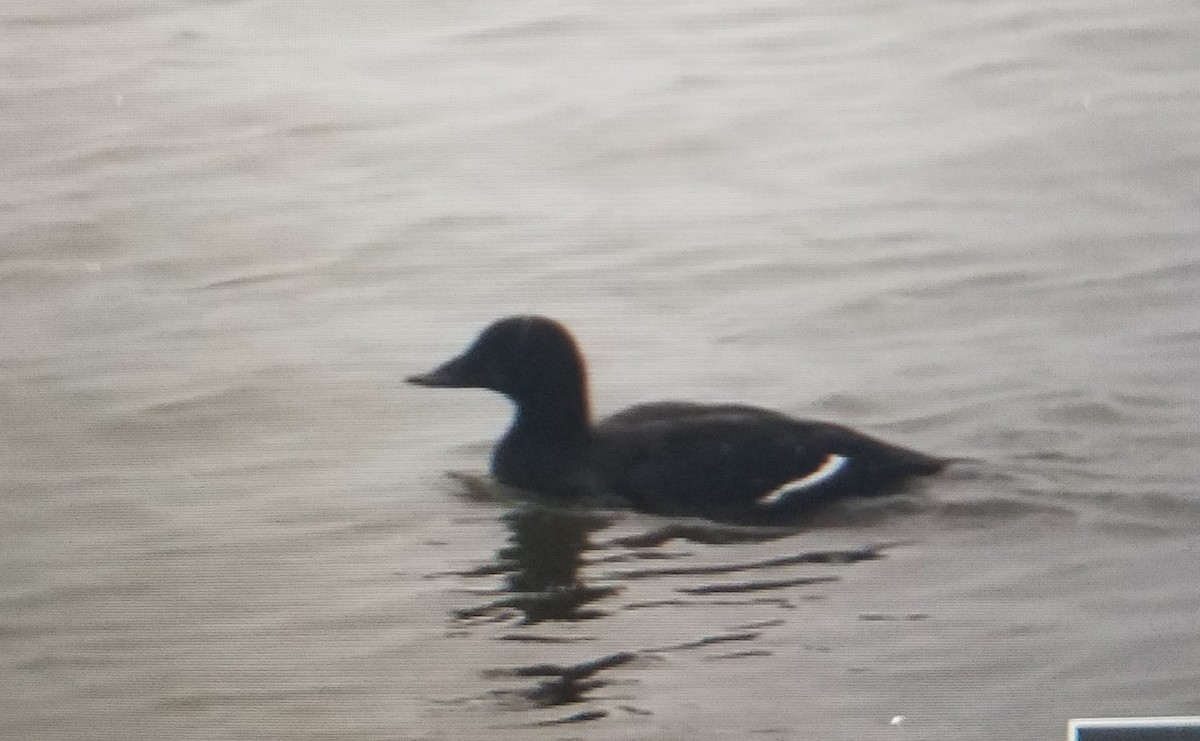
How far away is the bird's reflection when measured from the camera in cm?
288

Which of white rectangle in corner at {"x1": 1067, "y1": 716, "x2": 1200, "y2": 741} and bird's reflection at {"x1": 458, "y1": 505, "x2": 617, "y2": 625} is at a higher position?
bird's reflection at {"x1": 458, "y1": 505, "x2": 617, "y2": 625}

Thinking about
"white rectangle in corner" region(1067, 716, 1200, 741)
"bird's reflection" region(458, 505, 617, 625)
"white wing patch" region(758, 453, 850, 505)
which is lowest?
"white rectangle in corner" region(1067, 716, 1200, 741)

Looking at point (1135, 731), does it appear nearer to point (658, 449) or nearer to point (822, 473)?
point (822, 473)

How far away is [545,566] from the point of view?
117 inches

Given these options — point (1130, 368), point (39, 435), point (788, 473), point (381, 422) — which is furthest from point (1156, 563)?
point (39, 435)

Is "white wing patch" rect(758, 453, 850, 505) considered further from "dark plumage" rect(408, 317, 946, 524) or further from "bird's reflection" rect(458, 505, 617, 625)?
"bird's reflection" rect(458, 505, 617, 625)

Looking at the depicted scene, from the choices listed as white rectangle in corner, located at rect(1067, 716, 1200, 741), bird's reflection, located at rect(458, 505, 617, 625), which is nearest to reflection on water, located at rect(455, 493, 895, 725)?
bird's reflection, located at rect(458, 505, 617, 625)

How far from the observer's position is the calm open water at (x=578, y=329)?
2.77m

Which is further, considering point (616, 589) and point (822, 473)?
point (822, 473)

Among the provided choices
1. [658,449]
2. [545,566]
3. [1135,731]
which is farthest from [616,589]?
[1135,731]

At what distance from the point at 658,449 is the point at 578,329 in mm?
211

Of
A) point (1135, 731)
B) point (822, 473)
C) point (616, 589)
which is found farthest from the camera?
point (822, 473)

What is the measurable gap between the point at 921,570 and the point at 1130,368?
337 mm

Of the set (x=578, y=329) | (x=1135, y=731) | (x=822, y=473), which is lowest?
(x=1135, y=731)
